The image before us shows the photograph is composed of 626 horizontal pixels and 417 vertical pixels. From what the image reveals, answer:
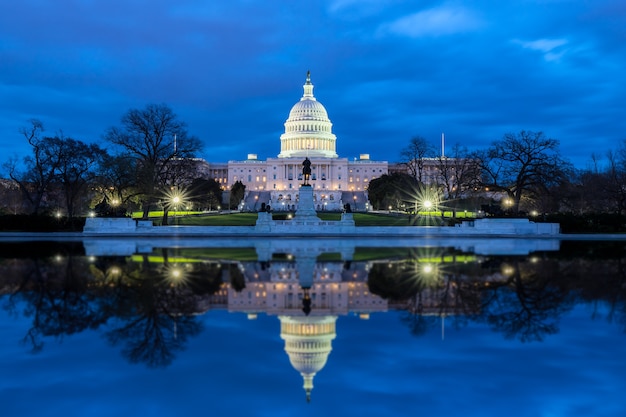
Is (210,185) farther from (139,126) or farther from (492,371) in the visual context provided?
(492,371)

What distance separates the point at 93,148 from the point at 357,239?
107 ft

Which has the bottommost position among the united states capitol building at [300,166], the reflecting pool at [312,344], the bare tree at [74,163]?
the reflecting pool at [312,344]

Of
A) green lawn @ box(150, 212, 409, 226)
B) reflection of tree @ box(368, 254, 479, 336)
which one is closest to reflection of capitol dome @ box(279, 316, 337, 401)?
reflection of tree @ box(368, 254, 479, 336)

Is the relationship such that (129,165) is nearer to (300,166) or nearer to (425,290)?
(425,290)

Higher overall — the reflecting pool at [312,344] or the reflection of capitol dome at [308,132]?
the reflection of capitol dome at [308,132]

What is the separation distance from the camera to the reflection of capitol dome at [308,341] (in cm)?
796

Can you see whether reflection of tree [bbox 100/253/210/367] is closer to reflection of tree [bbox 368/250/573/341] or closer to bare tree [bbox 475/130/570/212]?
reflection of tree [bbox 368/250/573/341]

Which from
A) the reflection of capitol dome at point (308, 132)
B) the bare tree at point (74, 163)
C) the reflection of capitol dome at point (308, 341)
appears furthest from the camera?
the reflection of capitol dome at point (308, 132)

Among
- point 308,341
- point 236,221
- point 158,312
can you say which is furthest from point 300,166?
point 308,341

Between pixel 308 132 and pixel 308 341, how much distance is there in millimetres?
140683

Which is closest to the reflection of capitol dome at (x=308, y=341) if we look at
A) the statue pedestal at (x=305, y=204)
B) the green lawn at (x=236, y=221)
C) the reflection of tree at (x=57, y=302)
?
the reflection of tree at (x=57, y=302)

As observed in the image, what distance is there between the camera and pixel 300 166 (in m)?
142

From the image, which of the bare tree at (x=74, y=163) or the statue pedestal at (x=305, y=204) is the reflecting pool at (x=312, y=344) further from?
the bare tree at (x=74, y=163)

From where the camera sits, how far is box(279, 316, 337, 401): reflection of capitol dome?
7.96 meters
